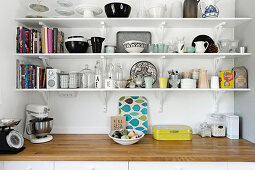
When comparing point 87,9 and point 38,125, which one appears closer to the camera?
point 38,125

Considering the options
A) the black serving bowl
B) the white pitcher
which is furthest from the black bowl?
the white pitcher

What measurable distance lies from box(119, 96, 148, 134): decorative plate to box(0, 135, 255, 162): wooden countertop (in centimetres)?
20

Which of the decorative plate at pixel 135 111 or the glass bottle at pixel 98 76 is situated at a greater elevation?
the glass bottle at pixel 98 76

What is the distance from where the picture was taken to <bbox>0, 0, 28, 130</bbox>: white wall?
1.54 m

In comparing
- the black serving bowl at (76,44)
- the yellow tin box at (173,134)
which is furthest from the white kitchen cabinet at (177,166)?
the black serving bowl at (76,44)

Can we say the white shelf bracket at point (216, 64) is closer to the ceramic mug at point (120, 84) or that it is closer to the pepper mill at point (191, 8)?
the pepper mill at point (191, 8)

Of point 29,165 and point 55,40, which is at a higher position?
point 55,40

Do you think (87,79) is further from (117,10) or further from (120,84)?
(117,10)

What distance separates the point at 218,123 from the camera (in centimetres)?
181

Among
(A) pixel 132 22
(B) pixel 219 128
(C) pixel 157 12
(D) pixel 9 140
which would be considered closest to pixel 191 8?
(C) pixel 157 12

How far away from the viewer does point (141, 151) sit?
1.41m

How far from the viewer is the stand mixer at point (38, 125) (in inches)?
62.9

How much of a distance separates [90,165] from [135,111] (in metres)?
0.75

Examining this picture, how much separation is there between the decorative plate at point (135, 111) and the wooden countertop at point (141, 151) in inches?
7.9
